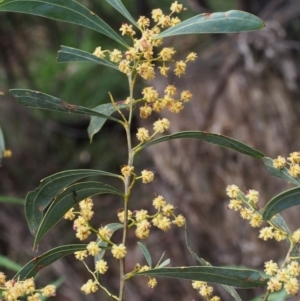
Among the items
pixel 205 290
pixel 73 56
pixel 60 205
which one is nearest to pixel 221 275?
pixel 205 290

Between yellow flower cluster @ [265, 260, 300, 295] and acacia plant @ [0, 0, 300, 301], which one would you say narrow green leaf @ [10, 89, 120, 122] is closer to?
acacia plant @ [0, 0, 300, 301]

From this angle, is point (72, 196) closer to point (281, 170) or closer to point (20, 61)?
point (281, 170)

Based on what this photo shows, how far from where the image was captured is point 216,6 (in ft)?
9.75

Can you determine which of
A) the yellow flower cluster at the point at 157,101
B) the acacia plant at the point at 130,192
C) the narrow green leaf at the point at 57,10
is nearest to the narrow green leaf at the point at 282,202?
the acacia plant at the point at 130,192

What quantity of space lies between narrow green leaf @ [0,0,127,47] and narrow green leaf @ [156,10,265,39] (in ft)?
0.29

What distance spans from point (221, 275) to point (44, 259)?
19cm

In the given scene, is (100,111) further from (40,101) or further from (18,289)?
(18,289)

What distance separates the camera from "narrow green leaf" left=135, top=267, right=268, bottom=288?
580 millimetres

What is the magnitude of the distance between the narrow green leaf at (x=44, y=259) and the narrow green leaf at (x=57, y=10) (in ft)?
0.77

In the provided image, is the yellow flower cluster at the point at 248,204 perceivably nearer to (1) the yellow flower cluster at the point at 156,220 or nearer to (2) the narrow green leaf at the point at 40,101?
(1) the yellow flower cluster at the point at 156,220

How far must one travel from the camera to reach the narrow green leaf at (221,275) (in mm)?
580

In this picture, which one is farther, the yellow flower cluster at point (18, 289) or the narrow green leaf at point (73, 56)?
the narrow green leaf at point (73, 56)

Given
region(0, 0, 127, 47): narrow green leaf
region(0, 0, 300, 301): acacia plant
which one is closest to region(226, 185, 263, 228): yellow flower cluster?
region(0, 0, 300, 301): acacia plant

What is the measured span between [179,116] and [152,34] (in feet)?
6.65
